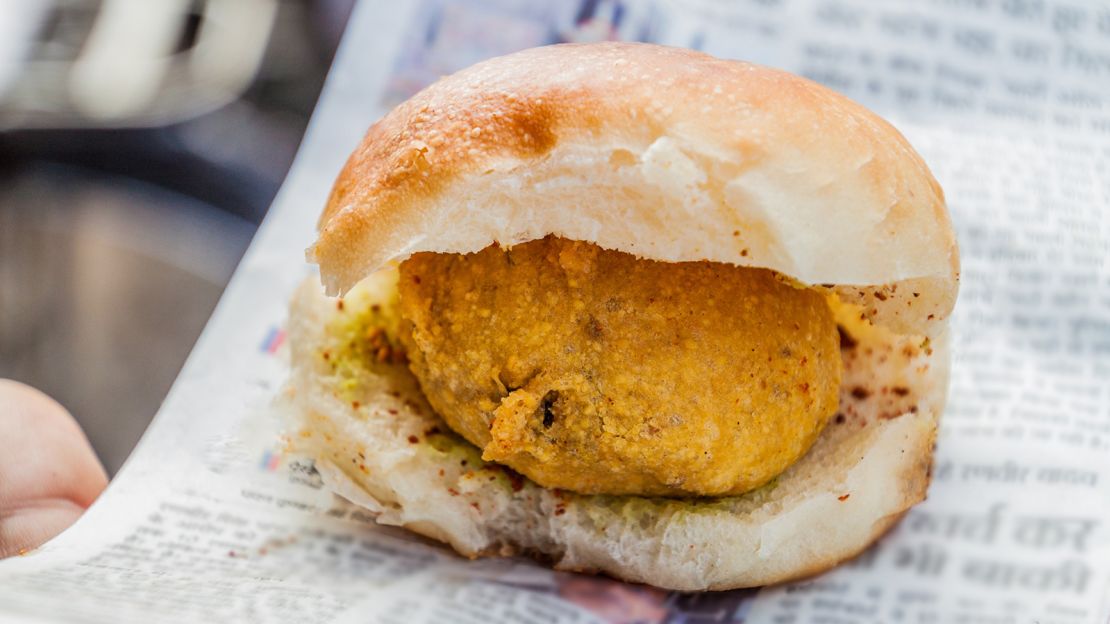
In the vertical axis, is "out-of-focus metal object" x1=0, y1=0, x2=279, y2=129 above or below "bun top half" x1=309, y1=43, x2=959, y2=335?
above

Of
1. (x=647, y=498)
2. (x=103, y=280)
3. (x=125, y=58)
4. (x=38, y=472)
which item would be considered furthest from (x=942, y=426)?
(x=125, y=58)

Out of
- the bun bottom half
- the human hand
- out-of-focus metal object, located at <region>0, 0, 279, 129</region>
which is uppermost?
out-of-focus metal object, located at <region>0, 0, 279, 129</region>

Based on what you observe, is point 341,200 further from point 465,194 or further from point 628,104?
point 628,104

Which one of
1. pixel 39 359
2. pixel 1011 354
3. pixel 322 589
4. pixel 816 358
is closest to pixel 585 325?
pixel 816 358

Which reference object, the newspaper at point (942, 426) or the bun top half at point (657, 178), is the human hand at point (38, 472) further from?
the bun top half at point (657, 178)

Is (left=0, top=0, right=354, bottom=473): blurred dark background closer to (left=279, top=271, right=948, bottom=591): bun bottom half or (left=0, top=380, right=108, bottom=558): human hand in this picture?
(left=0, top=380, right=108, bottom=558): human hand

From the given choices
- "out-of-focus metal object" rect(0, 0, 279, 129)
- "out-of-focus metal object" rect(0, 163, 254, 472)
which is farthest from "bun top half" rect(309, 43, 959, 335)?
"out-of-focus metal object" rect(0, 0, 279, 129)
